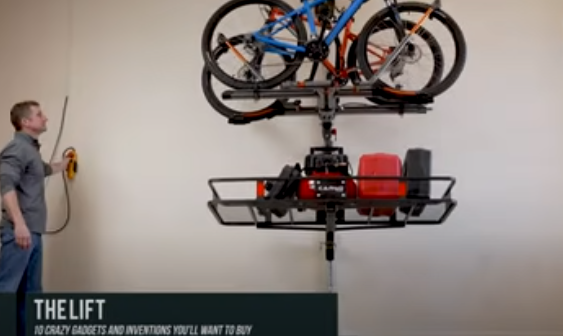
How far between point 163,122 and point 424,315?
211 centimetres

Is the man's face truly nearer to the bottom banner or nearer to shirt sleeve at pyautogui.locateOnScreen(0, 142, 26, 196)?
shirt sleeve at pyautogui.locateOnScreen(0, 142, 26, 196)

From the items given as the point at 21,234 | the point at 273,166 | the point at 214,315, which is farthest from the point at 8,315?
the point at 273,166

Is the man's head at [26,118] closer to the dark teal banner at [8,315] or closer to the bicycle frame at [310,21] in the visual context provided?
the dark teal banner at [8,315]

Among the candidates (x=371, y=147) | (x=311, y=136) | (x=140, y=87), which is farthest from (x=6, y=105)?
(x=371, y=147)

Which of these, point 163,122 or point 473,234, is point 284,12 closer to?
point 163,122

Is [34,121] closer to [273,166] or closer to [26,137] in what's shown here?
[26,137]

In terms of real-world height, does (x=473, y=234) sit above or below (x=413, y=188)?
below

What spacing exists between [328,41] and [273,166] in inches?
44.3

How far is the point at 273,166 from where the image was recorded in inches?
152

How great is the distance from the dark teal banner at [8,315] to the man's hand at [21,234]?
2.90 ft

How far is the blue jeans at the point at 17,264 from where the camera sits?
3393 millimetres

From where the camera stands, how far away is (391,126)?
149 inches

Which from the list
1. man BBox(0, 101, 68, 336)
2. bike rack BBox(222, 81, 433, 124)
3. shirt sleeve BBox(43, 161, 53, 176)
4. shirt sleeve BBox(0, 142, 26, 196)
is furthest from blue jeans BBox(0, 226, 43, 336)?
bike rack BBox(222, 81, 433, 124)

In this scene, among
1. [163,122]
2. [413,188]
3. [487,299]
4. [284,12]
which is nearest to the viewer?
[413,188]
